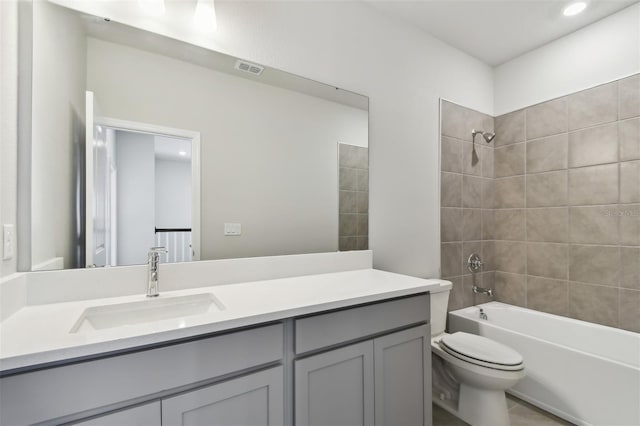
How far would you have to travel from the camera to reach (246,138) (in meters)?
1.52

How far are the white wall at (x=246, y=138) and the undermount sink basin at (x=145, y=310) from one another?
26cm

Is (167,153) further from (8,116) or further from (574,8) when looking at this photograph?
(574,8)

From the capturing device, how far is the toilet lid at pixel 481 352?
61.9 inches

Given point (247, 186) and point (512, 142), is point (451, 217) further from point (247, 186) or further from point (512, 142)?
point (247, 186)

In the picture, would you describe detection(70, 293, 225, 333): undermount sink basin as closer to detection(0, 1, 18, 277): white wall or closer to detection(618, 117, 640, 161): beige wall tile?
detection(0, 1, 18, 277): white wall

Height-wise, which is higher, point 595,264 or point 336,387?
point 595,264

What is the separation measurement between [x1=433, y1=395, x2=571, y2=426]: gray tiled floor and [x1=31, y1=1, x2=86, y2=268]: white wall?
213 centimetres

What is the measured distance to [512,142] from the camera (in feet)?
8.49

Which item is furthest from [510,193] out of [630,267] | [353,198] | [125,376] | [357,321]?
[125,376]

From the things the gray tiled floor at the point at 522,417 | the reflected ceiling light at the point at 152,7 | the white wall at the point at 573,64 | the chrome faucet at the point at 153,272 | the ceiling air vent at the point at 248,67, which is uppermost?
the white wall at the point at 573,64

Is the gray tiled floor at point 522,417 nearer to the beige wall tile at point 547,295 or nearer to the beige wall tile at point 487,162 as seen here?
the beige wall tile at point 547,295

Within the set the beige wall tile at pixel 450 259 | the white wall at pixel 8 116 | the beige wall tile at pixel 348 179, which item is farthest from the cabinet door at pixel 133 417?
the beige wall tile at pixel 450 259

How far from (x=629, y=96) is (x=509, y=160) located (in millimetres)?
809

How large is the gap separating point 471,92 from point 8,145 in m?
2.92
